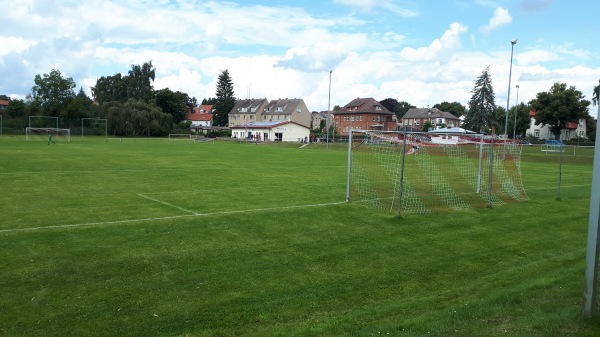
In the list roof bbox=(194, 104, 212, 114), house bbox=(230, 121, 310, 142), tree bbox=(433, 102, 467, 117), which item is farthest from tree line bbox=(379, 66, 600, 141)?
roof bbox=(194, 104, 212, 114)

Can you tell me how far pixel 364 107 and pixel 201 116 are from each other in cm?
6407

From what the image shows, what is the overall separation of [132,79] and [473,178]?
104m

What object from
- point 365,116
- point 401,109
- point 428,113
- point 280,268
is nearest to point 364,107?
point 365,116

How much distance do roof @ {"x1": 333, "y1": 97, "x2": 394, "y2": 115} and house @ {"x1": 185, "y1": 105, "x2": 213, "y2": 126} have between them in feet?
171

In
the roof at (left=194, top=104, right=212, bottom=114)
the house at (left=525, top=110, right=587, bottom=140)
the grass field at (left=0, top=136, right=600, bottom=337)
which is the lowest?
the grass field at (left=0, top=136, right=600, bottom=337)

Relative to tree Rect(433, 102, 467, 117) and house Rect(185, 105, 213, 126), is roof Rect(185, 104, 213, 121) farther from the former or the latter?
tree Rect(433, 102, 467, 117)

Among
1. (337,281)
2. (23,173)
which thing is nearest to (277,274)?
(337,281)

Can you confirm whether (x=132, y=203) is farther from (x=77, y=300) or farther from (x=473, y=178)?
(x=473, y=178)

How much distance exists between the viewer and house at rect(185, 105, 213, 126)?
14675 cm

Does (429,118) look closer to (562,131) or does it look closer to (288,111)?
(562,131)

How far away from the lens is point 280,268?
25.1 feet

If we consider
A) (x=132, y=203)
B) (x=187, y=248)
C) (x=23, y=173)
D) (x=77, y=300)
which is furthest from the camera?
(x=23, y=173)

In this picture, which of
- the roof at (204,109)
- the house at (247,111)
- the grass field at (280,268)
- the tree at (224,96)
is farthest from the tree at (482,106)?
the roof at (204,109)

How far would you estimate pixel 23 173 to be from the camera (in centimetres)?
1930
